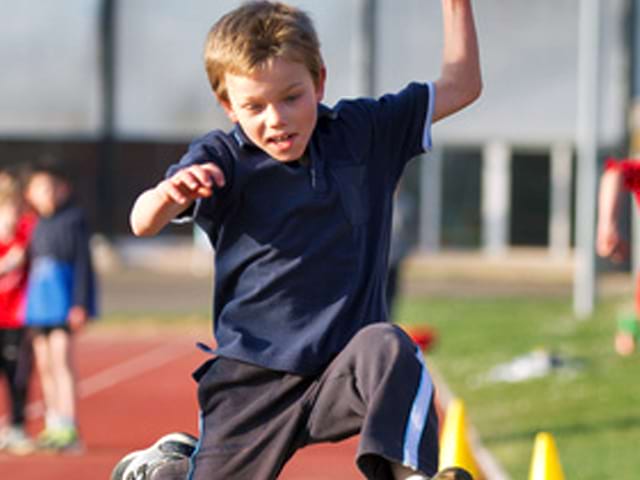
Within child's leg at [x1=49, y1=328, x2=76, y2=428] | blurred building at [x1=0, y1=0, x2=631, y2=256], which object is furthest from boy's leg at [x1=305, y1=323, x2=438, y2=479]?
blurred building at [x1=0, y1=0, x2=631, y2=256]

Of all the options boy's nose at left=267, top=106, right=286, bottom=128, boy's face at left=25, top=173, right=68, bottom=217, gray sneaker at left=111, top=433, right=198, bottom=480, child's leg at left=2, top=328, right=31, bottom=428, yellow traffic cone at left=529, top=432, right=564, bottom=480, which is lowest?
child's leg at left=2, top=328, right=31, bottom=428

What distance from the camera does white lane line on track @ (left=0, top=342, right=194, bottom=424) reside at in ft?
37.7

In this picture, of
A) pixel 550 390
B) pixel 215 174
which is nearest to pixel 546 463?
pixel 215 174

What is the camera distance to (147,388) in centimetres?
1257

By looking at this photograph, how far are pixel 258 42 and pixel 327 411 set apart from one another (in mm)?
Answer: 1090

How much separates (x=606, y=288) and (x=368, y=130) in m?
24.3

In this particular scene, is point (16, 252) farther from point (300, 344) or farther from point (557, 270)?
point (557, 270)

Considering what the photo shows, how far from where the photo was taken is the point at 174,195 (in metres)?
3.63

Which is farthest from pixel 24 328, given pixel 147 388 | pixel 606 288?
pixel 606 288

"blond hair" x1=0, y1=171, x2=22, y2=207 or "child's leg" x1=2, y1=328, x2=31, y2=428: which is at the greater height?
"blond hair" x1=0, y1=171, x2=22, y2=207

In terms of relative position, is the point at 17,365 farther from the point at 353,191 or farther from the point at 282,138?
the point at 282,138

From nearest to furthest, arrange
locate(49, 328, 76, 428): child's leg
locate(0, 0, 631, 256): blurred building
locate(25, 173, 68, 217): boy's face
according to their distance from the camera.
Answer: locate(49, 328, 76, 428): child's leg, locate(25, 173, 68, 217): boy's face, locate(0, 0, 631, 256): blurred building

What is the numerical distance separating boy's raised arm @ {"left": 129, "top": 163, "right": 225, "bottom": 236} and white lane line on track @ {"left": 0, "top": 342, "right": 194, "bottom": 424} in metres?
6.77

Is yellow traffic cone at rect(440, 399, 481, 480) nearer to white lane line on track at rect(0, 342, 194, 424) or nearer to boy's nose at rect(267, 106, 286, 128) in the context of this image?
boy's nose at rect(267, 106, 286, 128)
